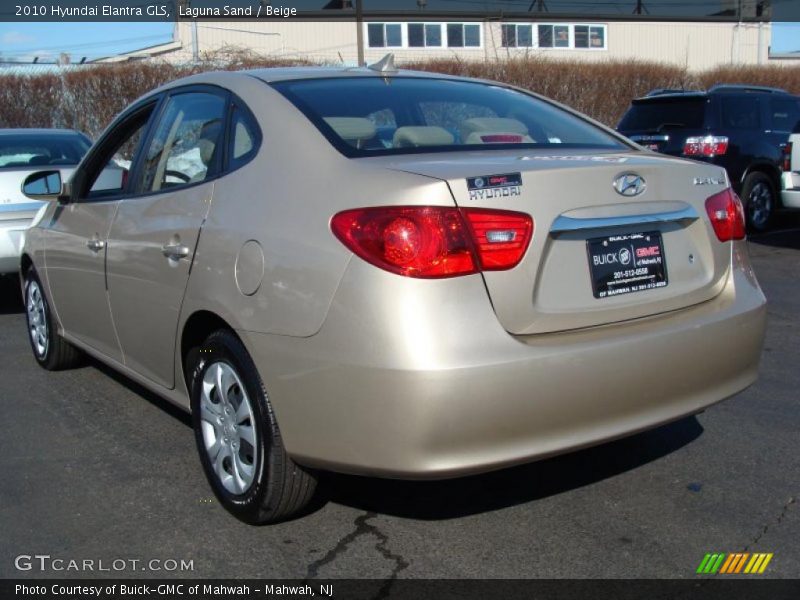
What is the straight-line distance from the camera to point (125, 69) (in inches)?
819

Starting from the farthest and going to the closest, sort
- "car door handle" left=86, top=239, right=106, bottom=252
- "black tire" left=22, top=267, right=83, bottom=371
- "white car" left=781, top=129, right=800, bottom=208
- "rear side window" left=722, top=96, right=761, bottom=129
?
"rear side window" left=722, top=96, right=761, bottom=129 < "white car" left=781, top=129, right=800, bottom=208 < "black tire" left=22, top=267, right=83, bottom=371 < "car door handle" left=86, top=239, right=106, bottom=252

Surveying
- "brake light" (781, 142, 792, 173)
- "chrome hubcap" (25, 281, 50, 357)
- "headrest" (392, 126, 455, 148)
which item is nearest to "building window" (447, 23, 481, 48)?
"brake light" (781, 142, 792, 173)

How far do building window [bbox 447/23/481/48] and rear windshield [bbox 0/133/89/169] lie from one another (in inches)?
1214

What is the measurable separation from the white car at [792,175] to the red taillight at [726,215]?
288 inches

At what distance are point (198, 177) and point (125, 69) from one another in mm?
18409

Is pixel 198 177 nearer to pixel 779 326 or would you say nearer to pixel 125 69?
pixel 779 326

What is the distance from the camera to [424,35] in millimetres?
37906

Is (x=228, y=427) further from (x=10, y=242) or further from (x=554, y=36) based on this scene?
(x=554, y=36)

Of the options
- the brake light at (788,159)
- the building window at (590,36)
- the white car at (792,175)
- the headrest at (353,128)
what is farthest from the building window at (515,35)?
the headrest at (353,128)

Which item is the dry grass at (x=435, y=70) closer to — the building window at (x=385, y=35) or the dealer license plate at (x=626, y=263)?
the building window at (x=385, y=35)

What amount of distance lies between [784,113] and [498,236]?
10.8 meters

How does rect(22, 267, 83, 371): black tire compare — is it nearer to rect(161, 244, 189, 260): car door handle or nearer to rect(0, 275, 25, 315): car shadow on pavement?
rect(161, 244, 189, 260): car door handle

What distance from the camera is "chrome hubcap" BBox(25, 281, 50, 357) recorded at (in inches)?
224
